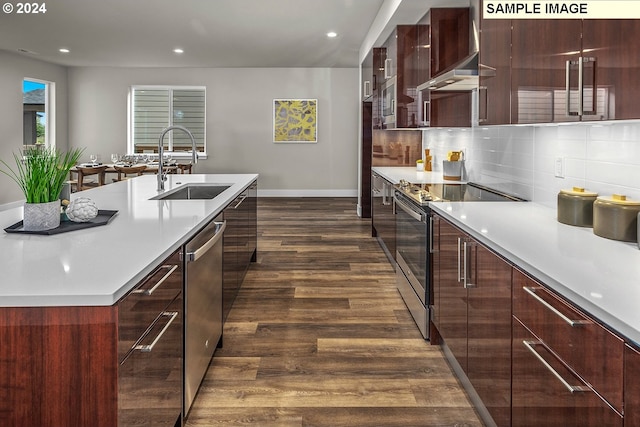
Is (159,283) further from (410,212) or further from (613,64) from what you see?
(410,212)

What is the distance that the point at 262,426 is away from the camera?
2178 millimetres

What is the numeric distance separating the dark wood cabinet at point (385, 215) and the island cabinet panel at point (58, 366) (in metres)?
3.37

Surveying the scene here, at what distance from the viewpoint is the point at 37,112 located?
31.8 ft

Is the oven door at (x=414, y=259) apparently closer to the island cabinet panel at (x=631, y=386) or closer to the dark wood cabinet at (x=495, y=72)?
the dark wood cabinet at (x=495, y=72)

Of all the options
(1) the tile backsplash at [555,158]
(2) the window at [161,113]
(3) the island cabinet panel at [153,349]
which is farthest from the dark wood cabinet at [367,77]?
(3) the island cabinet panel at [153,349]

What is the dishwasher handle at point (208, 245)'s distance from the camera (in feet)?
6.84

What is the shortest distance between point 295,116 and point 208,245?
839cm

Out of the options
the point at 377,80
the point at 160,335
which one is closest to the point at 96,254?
the point at 160,335

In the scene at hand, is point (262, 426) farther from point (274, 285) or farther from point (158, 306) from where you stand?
point (274, 285)

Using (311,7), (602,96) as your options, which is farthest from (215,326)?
(311,7)

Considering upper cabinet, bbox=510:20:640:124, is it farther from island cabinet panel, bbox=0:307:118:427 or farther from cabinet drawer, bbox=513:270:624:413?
island cabinet panel, bbox=0:307:118:427

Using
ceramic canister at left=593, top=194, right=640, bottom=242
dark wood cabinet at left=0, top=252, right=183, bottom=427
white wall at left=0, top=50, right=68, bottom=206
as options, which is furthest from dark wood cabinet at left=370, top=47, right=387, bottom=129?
white wall at left=0, top=50, right=68, bottom=206

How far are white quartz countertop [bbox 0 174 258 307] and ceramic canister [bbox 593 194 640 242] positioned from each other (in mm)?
1573

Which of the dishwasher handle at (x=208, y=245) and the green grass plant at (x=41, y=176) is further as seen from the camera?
the dishwasher handle at (x=208, y=245)
